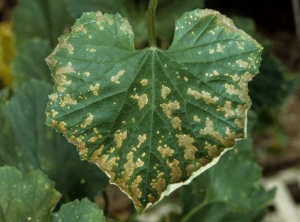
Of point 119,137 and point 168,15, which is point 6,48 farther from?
point 119,137

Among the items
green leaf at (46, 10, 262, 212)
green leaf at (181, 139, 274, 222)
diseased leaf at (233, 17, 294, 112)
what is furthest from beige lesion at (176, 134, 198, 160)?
diseased leaf at (233, 17, 294, 112)

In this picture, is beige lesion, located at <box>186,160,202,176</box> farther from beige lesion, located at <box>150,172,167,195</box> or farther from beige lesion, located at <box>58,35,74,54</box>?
beige lesion, located at <box>58,35,74,54</box>

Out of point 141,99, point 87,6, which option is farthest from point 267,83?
point 141,99

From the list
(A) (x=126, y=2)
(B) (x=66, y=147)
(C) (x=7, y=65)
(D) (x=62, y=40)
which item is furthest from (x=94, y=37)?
(C) (x=7, y=65)

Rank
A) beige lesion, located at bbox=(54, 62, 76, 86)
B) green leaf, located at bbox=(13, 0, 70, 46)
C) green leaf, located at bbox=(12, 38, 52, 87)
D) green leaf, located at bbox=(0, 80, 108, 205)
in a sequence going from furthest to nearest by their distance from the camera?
1. green leaf, located at bbox=(13, 0, 70, 46)
2. green leaf, located at bbox=(12, 38, 52, 87)
3. green leaf, located at bbox=(0, 80, 108, 205)
4. beige lesion, located at bbox=(54, 62, 76, 86)

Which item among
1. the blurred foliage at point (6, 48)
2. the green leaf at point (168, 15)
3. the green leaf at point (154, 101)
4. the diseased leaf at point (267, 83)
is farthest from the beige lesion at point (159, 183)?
the blurred foliage at point (6, 48)
